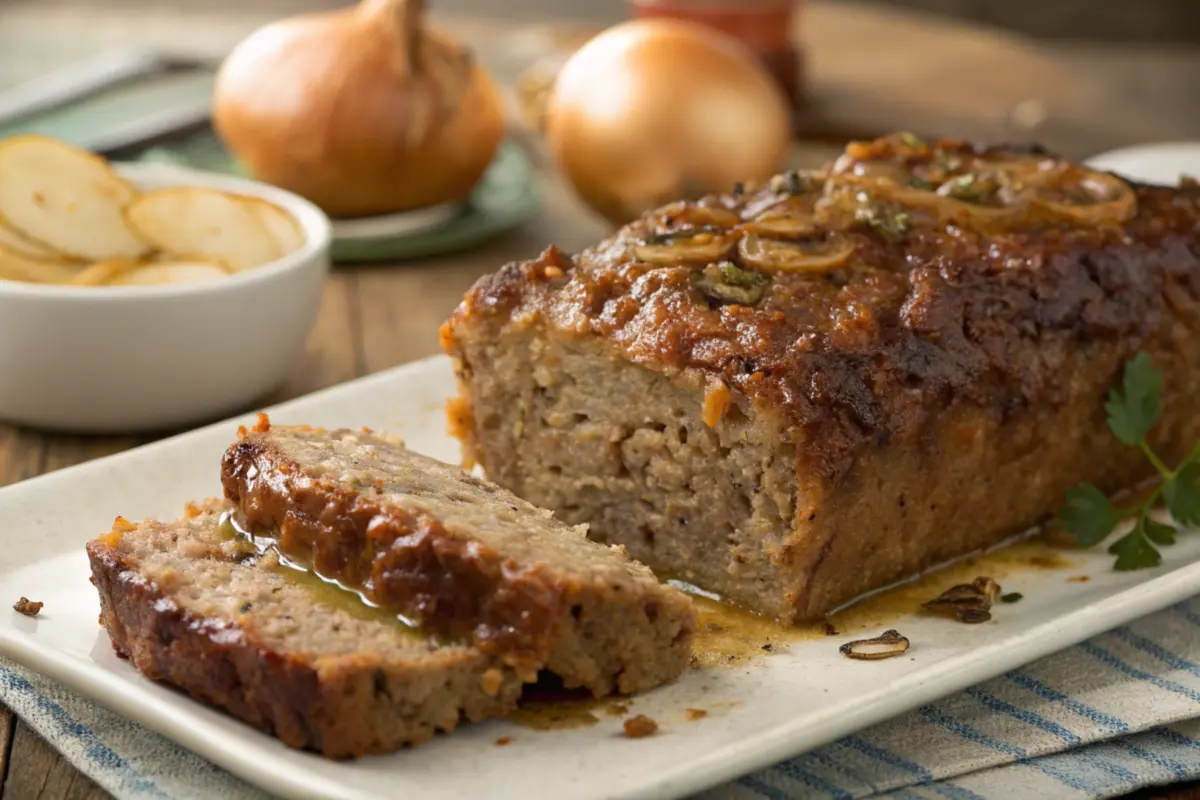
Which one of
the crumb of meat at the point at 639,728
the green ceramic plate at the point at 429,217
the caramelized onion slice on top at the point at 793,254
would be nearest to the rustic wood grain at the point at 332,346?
the green ceramic plate at the point at 429,217

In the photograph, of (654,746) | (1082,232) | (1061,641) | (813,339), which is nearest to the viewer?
(654,746)

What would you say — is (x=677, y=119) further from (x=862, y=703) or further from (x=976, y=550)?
(x=862, y=703)

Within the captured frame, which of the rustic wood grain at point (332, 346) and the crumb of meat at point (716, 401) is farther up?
the crumb of meat at point (716, 401)

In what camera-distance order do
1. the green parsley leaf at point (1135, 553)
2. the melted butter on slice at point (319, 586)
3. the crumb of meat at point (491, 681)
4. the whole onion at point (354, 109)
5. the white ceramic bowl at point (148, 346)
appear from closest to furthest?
the crumb of meat at point (491, 681)
the melted butter on slice at point (319, 586)
the green parsley leaf at point (1135, 553)
the white ceramic bowl at point (148, 346)
the whole onion at point (354, 109)

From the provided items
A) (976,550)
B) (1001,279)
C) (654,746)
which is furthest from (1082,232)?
(654,746)

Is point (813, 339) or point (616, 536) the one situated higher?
point (813, 339)

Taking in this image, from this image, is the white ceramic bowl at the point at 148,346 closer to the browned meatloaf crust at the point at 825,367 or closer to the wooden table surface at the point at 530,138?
the wooden table surface at the point at 530,138

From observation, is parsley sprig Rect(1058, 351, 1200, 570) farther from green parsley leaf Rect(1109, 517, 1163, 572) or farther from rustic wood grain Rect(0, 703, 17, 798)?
rustic wood grain Rect(0, 703, 17, 798)

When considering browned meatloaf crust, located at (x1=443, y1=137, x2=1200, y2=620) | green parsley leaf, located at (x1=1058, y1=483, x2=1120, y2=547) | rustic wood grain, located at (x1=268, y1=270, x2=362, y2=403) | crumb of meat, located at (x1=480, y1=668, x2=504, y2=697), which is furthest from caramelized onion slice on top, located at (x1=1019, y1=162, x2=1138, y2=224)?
rustic wood grain, located at (x1=268, y1=270, x2=362, y2=403)
